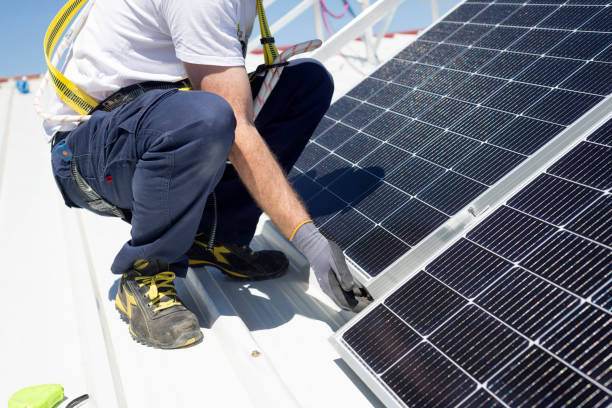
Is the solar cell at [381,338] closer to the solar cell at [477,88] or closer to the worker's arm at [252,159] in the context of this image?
the worker's arm at [252,159]

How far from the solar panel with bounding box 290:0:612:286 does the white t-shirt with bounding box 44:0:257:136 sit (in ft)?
3.30

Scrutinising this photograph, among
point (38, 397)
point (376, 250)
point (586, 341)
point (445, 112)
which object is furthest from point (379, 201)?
point (38, 397)

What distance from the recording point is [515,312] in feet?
6.52

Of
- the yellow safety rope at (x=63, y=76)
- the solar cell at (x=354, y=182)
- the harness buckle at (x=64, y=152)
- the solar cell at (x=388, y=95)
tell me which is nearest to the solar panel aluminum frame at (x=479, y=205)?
the solar cell at (x=354, y=182)

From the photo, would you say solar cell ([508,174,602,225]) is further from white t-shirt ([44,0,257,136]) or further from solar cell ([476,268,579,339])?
white t-shirt ([44,0,257,136])

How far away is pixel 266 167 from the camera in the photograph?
8.26 ft

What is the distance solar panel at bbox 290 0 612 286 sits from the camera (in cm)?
279

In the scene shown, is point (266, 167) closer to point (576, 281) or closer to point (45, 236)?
point (576, 281)

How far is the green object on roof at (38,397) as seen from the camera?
90.7 inches

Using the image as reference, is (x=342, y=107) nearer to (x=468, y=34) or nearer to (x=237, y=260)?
(x=468, y=34)

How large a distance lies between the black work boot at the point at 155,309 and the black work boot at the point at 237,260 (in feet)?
1.41

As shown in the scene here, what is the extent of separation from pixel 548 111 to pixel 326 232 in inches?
50.9

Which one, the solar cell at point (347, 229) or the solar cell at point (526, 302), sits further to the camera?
the solar cell at point (347, 229)

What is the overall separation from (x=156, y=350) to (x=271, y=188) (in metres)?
0.92
